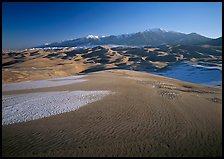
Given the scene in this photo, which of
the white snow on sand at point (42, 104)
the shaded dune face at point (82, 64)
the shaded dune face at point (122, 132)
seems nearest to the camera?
the shaded dune face at point (122, 132)

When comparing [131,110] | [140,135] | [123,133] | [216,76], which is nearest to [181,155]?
[140,135]

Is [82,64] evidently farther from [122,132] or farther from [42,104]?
[122,132]

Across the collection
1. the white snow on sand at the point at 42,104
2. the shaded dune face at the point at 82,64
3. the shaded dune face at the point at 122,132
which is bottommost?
the shaded dune face at the point at 122,132

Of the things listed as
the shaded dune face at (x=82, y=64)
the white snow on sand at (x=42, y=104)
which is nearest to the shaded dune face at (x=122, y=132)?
the white snow on sand at (x=42, y=104)

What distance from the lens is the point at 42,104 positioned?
541 inches

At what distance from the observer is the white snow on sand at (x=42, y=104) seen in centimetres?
1149

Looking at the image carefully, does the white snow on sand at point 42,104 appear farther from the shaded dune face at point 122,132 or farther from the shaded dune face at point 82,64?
the shaded dune face at point 82,64

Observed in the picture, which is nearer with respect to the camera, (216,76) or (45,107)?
(45,107)

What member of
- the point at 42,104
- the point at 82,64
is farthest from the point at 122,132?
the point at 82,64

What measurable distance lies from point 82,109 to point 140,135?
521 centimetres

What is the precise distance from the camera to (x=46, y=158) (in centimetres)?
717

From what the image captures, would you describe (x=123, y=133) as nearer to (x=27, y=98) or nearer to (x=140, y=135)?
(x=140, y=135)

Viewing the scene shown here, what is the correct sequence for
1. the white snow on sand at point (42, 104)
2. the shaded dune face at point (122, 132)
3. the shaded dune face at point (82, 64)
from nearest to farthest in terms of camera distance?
the shaded dune face at point (122, 132), the white snow on sand at point (42, 104), the shaded dune face at point (82, 64)

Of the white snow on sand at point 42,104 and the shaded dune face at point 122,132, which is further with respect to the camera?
the white snow on sand at point 42,104
